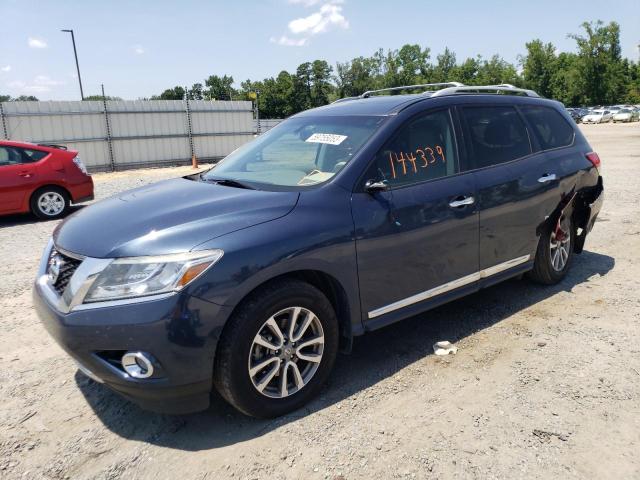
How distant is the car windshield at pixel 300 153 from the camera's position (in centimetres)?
352

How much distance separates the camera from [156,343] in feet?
8.51

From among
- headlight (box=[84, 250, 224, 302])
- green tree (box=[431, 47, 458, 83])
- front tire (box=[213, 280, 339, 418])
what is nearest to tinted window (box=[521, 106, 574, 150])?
front tire (box=[213, 280, 339, 418])

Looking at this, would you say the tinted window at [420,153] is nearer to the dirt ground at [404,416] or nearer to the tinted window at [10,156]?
the dirt ground at [404,416]

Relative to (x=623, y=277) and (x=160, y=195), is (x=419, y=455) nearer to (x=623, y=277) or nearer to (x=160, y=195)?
(x=160, y=195)

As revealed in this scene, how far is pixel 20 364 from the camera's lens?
380cm

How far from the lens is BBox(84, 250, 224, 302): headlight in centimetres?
262

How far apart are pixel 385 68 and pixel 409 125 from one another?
9573cm

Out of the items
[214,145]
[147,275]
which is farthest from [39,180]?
[214,145]

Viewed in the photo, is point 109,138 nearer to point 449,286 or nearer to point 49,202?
point 49,202

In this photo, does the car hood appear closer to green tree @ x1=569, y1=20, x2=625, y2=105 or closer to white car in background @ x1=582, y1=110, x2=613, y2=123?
white car in background @ x1=582, y1=110, x2=613, y2=123

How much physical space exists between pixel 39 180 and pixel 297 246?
319 inches

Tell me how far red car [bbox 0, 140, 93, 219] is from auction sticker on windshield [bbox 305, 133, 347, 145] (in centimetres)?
734

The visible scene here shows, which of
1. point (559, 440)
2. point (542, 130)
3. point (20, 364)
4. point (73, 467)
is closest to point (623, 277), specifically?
point (542, 130)

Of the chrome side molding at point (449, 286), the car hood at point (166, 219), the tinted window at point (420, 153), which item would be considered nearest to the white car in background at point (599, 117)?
the chrome side molding at point (449, 286)
